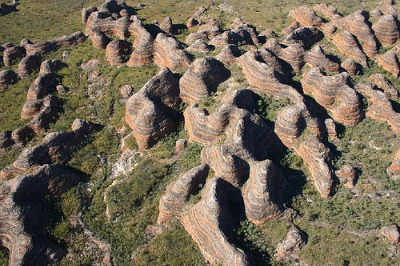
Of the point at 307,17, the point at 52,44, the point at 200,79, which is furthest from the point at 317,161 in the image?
the point at 52,44

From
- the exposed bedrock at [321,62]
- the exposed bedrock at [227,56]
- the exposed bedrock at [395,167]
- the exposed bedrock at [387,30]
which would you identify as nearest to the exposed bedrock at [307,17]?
the exposed bedrock at [387,30]

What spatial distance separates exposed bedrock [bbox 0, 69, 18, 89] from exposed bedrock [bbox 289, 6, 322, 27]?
158ft

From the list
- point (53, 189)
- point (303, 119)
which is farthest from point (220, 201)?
point (53, 189)

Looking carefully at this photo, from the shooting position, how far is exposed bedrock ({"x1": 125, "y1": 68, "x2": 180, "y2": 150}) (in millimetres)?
37062

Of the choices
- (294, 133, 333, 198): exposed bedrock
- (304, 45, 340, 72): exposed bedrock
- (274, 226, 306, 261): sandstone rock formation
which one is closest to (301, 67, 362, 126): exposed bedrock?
(304, 45, 340, 72): exposed bedrock

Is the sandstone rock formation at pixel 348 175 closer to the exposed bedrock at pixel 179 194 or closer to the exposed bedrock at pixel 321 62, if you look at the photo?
the exposed bedrock at pixel 179 194

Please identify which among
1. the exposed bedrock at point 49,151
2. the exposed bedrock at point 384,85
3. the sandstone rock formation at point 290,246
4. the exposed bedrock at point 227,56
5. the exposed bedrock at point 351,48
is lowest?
the sandstone rock formation at point 290,246

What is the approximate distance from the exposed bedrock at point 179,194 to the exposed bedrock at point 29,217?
388 inches

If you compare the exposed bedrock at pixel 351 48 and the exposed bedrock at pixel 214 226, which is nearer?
the exposed bedrock at pixel 214 226

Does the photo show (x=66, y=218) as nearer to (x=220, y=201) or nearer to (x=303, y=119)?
(x=220, y=201)

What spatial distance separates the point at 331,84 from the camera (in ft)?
128

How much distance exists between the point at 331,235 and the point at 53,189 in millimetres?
26953

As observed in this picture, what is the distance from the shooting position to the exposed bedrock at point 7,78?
4922cm

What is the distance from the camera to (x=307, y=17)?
5766cm
